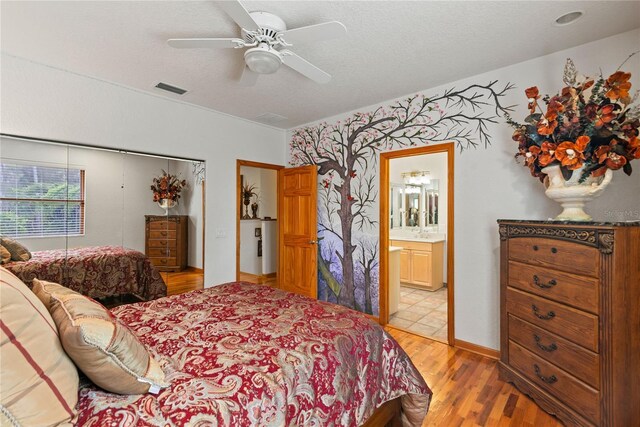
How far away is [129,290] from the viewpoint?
299 cm

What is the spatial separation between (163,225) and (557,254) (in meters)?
3.64

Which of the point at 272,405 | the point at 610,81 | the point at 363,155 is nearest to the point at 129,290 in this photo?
the point at 272,405

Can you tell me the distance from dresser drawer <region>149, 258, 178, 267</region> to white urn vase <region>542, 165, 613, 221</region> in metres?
3.71

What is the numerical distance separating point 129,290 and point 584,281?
3.79 meters

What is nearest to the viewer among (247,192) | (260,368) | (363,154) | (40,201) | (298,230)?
(260,368)

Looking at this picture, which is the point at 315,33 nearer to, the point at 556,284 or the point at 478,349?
the point at 556,284

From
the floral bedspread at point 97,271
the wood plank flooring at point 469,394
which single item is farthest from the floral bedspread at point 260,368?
the floral bedspread at point 97,271

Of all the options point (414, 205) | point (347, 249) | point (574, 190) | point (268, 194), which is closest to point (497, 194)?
point (574, 190)

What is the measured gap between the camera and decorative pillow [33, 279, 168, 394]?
92 cm

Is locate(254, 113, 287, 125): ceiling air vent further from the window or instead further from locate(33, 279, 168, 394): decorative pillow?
locate(33, 279, 168, 394): decorative pillow

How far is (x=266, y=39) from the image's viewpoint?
189 cm

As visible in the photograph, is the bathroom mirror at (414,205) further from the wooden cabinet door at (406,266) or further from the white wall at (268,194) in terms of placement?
the white wall at (268,194)

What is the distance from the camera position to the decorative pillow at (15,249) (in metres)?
2.44

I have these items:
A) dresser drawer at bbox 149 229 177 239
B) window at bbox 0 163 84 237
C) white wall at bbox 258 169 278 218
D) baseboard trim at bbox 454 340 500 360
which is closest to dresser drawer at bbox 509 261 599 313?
baseboard trim at bbox 454 340 500 360
